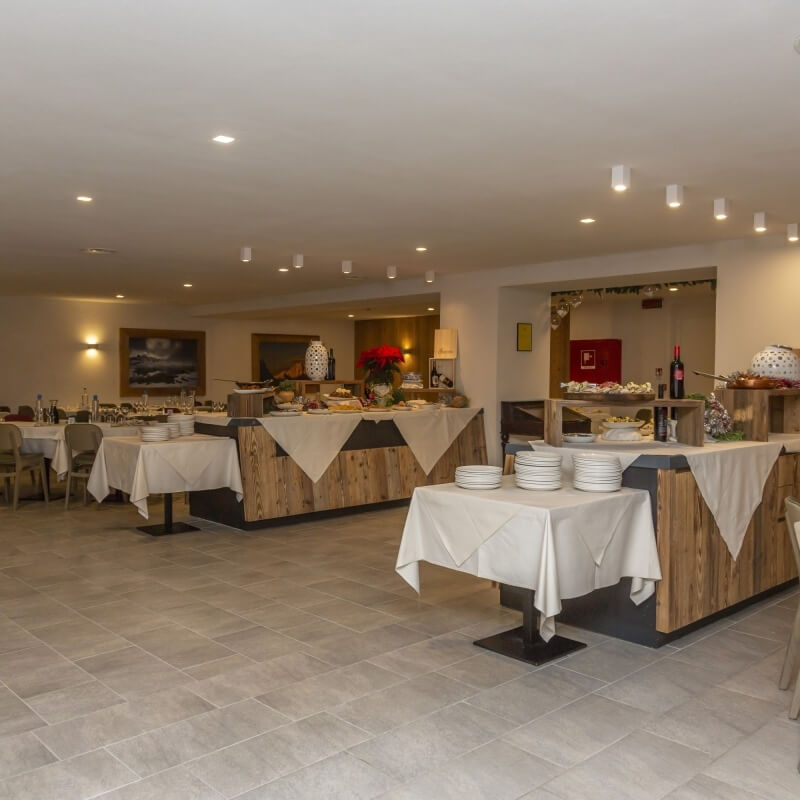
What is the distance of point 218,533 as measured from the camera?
6727 mm

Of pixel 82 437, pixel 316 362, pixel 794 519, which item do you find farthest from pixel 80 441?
pixel 794 519

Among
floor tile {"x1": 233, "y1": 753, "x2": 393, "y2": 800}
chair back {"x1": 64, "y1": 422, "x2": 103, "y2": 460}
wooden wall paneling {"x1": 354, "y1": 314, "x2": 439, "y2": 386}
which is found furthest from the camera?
wooden wall paneling {"x1": 354, "y1": 314, "x2": 439, "y2": 386}

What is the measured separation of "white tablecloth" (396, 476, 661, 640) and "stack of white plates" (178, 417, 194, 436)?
352cm

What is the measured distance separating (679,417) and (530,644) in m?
1.61

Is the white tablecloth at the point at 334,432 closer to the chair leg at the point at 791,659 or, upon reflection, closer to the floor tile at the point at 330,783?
the floor tile at the point at 330,783

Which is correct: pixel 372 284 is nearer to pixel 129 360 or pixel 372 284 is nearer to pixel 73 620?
pixel 129 360

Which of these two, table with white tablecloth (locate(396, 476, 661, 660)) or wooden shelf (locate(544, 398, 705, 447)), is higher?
wooden shelf (locate(544, 398, 705, 447))

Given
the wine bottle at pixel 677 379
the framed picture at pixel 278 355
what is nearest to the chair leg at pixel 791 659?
the wine bottle at pixel 677 379

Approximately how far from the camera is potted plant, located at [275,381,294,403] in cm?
752

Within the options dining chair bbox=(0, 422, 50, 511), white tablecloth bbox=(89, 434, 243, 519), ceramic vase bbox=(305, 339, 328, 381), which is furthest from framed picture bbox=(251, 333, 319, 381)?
white tablecloth bbox=(89, 434, 243, 519)

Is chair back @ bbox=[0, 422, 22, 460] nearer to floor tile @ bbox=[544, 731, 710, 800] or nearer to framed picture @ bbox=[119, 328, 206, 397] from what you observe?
framed picture @ bbox=[119, 328, 206, 397]

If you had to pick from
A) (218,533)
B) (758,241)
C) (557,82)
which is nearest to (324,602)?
(218,533)

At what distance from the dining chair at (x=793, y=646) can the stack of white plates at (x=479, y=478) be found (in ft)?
4.24

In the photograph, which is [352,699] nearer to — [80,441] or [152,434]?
[152,434]
